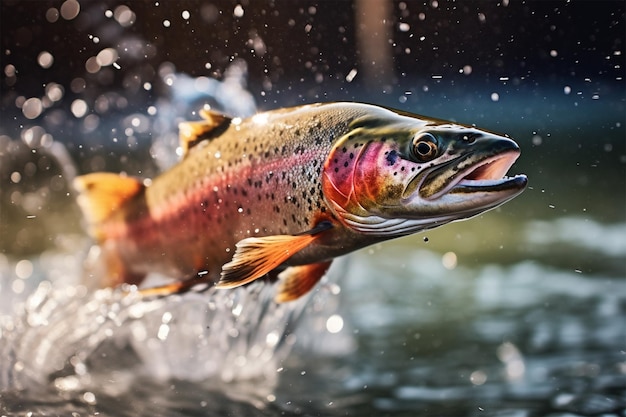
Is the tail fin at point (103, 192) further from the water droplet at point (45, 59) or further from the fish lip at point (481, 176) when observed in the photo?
the water droplet at point (45, 59)

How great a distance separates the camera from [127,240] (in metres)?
2.75

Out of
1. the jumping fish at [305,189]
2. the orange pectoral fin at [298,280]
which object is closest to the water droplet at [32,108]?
the jumping fish at [305,189]

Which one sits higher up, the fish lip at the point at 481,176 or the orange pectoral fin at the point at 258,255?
the fish lip at the point at 481,176

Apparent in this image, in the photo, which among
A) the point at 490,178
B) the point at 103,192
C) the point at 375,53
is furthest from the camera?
the point at 375,53

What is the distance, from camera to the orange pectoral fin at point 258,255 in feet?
6.75

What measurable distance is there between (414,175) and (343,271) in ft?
12.3

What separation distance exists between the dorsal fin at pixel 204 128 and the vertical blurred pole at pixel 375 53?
1.21 meters

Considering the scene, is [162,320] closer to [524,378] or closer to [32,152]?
[524,378]

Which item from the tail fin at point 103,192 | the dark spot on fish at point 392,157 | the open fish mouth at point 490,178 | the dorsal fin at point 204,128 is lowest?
the tail fin at point 103,192

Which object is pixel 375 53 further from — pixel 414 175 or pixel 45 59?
pixel 45 59

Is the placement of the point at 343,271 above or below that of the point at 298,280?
below

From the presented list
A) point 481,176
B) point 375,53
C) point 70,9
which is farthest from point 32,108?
point 481,176

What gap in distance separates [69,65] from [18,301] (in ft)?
9.67

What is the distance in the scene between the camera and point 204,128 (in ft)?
8.17
